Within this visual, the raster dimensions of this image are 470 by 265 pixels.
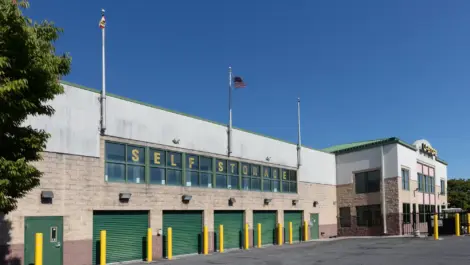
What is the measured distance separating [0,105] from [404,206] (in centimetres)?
3465

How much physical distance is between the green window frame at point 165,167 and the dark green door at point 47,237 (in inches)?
218

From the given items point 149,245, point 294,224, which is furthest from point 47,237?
point 294,224

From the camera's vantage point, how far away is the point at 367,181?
40438 millimetres

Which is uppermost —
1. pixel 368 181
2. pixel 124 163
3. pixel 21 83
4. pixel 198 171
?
pixel 21 83

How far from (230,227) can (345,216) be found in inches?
615

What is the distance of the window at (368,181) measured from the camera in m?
39.9

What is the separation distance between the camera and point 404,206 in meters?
39.5

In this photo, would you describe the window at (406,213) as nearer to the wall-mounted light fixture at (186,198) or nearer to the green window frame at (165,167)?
the wall-mounted light fixture at (186,198)

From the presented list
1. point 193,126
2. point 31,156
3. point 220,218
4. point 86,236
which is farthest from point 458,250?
point 31,156

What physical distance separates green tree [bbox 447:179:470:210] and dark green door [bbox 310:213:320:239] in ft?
150

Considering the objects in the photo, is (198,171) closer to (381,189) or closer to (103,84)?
(103,84)

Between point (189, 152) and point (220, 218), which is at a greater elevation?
point (189, 152)

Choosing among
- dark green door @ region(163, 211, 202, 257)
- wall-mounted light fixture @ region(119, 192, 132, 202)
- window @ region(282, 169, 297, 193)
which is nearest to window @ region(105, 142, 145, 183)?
wall-mounted light fixture @ region(119, 192, 132, 202)

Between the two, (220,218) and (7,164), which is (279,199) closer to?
(220,218)
